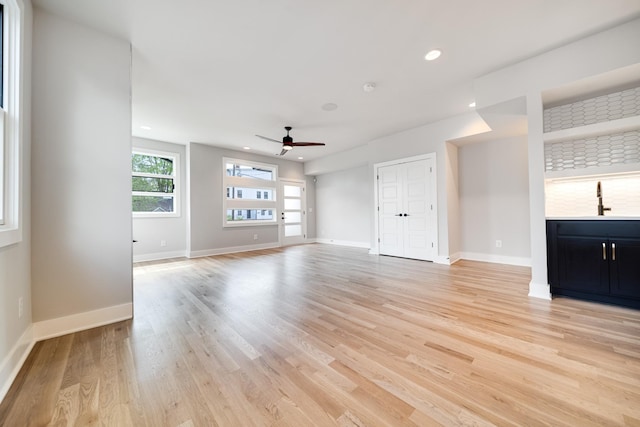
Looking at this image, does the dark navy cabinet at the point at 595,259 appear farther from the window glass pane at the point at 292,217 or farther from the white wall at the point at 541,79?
the window glass pane at the point at 292,217

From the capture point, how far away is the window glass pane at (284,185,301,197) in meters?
7.62

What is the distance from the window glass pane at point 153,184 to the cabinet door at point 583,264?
23.2 ft

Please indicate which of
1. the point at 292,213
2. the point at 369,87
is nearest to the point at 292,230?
the point at 292,213

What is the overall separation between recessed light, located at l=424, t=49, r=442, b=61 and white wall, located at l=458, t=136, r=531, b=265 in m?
2.73

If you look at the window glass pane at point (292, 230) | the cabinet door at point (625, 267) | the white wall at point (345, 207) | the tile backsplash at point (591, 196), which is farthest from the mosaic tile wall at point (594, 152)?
the window glass pane at point (292, 230)

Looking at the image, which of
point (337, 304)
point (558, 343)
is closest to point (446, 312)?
point (558, 343)

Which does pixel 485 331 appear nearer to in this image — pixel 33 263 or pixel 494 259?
pixel 494 259

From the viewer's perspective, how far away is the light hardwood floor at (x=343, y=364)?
3.84 ft

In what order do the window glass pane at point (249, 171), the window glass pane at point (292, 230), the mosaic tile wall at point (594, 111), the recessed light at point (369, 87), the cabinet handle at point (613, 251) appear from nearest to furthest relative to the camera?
the cabinet handle at point (613, 251) → the mosaic tile wall at point (594, 111) → the recessed light at point (369, 87) → the window glass pane at point (249, 171) → the window glass pane at point (292, 230)

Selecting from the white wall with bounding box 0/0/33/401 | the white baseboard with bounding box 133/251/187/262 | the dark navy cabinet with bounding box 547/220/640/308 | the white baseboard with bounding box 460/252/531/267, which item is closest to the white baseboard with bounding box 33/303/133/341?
the white wall with bounding box 0/0/33/401

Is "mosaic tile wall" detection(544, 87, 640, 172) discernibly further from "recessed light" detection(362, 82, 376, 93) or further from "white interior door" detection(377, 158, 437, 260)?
"recessed light" detection(362, 82, 376, 93)

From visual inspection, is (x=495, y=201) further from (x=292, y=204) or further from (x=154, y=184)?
(x=154, y=184)

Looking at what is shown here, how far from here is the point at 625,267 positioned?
232 cm

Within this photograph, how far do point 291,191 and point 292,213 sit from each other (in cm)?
72
